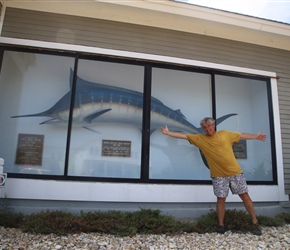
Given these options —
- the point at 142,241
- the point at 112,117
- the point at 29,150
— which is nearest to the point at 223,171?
the point at 142,241

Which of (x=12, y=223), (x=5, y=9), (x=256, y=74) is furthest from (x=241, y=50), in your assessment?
(x=12, y=223)

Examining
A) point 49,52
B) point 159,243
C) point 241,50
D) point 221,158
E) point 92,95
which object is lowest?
point 159,243

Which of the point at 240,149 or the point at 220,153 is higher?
the point at 240,149

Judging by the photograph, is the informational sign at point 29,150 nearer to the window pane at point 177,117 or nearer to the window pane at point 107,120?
the window pane at point 107,120

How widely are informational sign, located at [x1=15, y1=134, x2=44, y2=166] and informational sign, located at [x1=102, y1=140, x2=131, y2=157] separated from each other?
1.09m

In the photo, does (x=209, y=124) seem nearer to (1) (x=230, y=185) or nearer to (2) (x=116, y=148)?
(1) (x=230, y=185)

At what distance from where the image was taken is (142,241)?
302 cm

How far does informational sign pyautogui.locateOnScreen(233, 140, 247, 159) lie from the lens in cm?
511

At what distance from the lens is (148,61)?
461cm

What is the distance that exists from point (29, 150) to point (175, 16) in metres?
3.48

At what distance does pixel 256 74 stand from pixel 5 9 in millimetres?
4863

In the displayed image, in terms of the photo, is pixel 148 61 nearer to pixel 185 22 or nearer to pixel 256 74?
pixel 185 22

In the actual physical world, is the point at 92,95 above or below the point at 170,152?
above

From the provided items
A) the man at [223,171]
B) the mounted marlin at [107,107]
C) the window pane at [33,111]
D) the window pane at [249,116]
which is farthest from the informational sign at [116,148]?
the window pane at [249,116]
